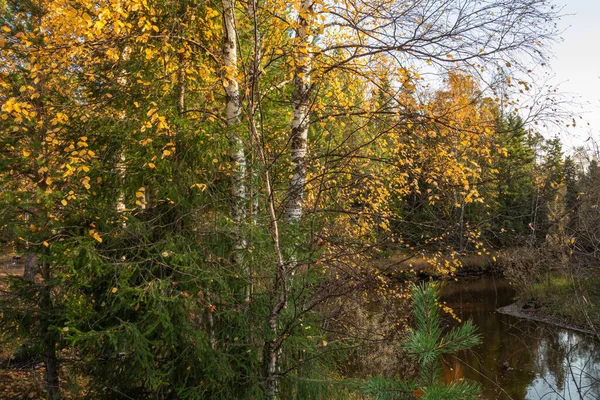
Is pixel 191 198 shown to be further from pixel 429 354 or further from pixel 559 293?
pixel 559 293

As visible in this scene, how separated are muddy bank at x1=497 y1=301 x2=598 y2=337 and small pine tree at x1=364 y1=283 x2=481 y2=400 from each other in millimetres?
13840

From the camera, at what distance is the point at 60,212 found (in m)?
4.60

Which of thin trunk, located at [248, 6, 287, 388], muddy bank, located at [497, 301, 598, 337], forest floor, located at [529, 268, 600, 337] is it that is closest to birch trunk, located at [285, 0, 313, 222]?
thin trunk, located at [248, 6, 287, 388]

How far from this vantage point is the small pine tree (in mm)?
1769

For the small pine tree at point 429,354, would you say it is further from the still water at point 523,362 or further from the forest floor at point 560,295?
the forest floor at point 560,295

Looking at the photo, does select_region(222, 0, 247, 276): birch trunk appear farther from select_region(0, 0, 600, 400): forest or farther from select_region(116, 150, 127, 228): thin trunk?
select_region(116, 150, 127, 228): thin trunk

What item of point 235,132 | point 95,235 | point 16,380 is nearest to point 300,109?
point 235,132

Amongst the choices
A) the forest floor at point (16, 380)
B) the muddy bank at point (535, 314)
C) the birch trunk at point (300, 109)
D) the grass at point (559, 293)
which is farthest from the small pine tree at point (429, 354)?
the muddy bank at point (535, 314)

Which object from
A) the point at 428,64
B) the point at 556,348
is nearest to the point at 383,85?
the point at 428,64

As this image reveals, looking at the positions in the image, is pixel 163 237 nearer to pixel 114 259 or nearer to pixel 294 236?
pixel 114 259

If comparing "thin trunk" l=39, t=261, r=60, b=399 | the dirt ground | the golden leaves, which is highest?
the golden leaves

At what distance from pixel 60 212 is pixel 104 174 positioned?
21.8 inches

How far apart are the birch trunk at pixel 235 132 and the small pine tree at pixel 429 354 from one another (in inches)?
100

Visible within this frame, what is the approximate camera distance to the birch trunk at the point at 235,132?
4.37 meters
